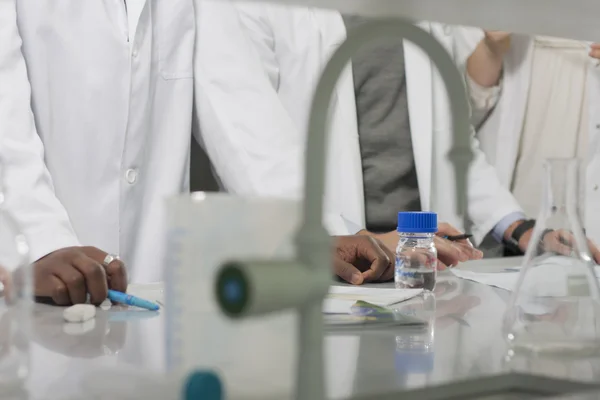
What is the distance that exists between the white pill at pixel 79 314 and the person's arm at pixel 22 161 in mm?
439

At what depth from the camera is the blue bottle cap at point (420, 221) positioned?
3.35 feet

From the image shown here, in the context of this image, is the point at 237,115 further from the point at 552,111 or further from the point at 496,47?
the point at 552,111

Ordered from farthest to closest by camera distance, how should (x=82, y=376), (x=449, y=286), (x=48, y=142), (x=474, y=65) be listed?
(x=474, y=65), (x=48, y=142), (x=449, y=286), (x=82, y=376)

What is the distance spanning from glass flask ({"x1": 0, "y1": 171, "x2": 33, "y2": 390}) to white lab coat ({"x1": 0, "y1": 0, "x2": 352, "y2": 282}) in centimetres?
92

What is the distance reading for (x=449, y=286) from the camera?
119 centimetres

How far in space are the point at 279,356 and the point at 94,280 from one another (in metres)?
0.53

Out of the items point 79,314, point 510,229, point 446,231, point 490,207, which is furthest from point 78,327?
point 490,207

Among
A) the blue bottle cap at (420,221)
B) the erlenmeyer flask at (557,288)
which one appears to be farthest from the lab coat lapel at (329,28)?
the erlenmeyer flask at (557,288)

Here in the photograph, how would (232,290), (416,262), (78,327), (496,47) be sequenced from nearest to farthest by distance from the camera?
(232,290)
(78,327)
(416,262)
(496,47)

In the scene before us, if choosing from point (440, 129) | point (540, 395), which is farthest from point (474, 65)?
point (540, 395)

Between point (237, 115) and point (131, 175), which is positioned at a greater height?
point (237, 115)

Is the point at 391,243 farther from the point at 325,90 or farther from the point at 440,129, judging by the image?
the point at 440,129

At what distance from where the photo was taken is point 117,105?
5.72 ft

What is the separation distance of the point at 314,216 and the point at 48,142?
1.45 metres
